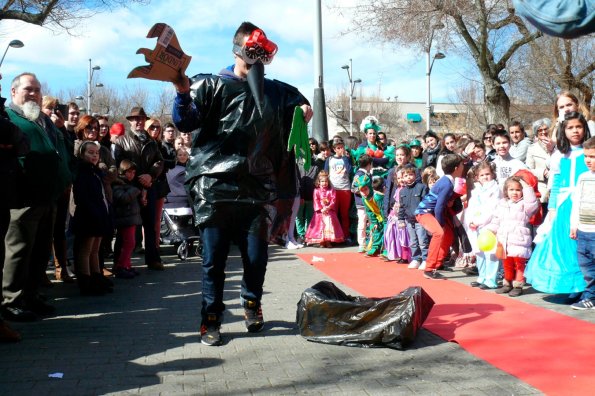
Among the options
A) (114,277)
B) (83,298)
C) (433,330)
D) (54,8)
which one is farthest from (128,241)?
(54,8)

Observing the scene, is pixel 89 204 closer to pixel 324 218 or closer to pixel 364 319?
pixel 364 319

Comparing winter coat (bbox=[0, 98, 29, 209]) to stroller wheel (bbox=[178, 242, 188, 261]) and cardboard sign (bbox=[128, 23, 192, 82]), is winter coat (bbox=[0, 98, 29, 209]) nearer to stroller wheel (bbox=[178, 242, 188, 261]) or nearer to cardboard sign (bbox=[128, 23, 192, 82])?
cardboard sign (bbox=[128, 23, 192, 82])

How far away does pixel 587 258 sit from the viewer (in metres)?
5.81

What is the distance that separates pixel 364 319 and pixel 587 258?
2.51 m

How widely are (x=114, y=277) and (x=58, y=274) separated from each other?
2.22 ft

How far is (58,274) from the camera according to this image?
770cm


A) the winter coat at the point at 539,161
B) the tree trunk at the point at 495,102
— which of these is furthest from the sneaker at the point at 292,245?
the tree trunk at the point at 495,102

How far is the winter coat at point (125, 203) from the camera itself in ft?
25.6

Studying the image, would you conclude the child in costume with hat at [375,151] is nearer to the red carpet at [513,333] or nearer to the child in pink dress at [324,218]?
the child in pink dress at [324,218]

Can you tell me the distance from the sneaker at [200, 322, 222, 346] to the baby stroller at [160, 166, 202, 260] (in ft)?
17.1

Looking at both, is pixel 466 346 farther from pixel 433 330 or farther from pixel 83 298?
pixel 83 298

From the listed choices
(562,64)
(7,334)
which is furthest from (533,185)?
(562,64)

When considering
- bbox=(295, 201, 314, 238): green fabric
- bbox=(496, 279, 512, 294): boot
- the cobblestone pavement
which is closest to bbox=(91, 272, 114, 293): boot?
the cobblestone pavement

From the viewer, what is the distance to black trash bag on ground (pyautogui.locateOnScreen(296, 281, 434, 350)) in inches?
177
